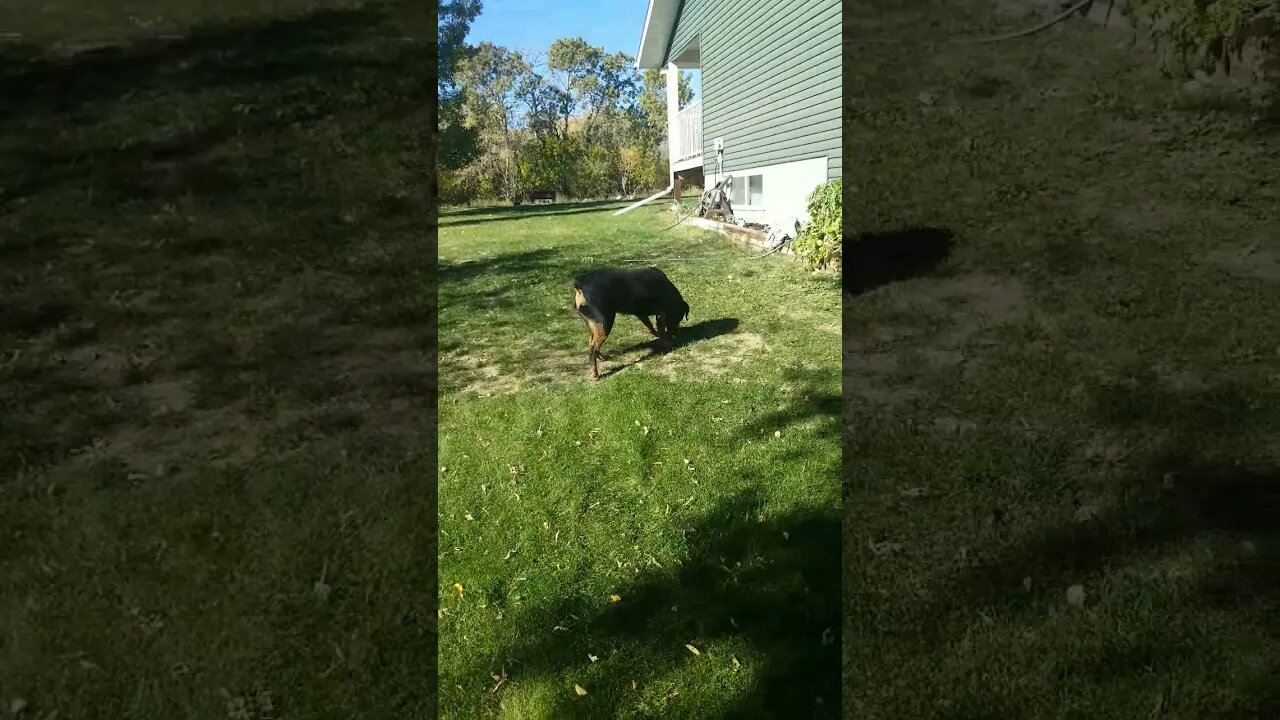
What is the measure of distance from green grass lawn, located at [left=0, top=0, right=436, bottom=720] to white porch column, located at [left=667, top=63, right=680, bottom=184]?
110cm

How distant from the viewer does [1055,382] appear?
400cm

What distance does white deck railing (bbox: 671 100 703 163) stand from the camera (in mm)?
4141

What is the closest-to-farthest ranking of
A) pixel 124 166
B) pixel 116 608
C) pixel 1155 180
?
pixel 116 608, pixel 1155 180, pixel 124 166

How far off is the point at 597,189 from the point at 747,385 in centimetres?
104

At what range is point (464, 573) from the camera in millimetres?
2900

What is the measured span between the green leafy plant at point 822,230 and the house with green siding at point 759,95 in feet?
0.61

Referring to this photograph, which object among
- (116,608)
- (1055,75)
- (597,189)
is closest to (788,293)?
(597,189)

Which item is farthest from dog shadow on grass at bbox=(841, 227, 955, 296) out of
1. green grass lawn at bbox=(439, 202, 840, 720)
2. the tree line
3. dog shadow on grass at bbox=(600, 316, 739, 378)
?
the tree line

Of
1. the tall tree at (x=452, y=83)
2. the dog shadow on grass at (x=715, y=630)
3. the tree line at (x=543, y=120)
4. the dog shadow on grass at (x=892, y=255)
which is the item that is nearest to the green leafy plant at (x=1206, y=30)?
the dog shadow on grass at (x=892, y=255)

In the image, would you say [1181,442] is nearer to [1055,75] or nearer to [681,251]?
[681,251]

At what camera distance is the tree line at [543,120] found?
3.17 metres

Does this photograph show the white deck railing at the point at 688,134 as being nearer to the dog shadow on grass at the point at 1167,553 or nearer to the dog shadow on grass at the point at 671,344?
the dog shadow on grass at the point at 671,344

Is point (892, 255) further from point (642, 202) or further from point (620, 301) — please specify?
point (620, 301)

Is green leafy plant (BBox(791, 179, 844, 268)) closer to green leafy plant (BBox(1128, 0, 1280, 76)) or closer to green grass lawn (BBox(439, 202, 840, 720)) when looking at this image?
green grass lawn (BBox(439, 202, 840, 720))
